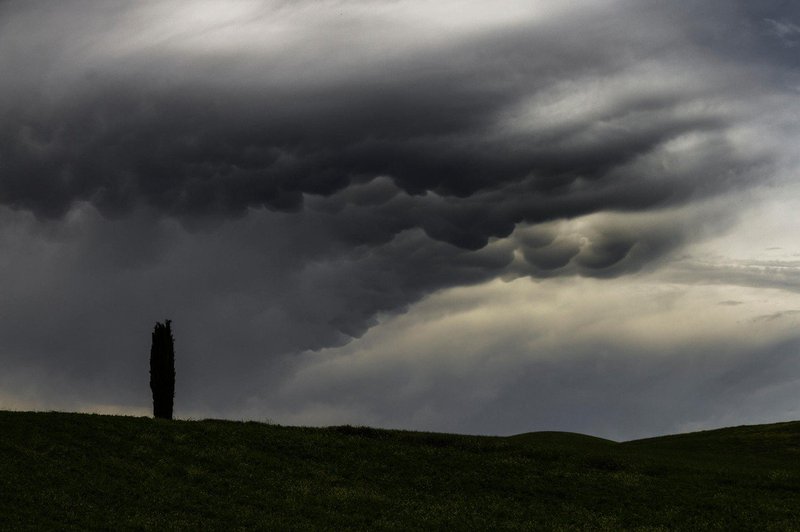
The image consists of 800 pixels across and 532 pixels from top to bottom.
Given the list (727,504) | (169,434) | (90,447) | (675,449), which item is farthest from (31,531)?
(675,449)

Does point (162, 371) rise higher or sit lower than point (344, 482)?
higher

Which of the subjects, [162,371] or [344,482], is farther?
[162,371]

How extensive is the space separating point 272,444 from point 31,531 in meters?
22.1

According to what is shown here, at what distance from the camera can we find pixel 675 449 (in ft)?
240

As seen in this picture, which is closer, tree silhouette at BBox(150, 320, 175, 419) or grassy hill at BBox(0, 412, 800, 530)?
grassy hill at BBox(0, 412, 800, 530)

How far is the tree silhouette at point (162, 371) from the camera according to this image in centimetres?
6925

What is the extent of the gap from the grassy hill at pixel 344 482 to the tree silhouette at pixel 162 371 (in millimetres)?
11426

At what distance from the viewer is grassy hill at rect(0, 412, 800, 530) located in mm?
39188

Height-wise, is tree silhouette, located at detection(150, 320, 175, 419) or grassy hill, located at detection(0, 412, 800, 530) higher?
tree silhouette, located at detection(150, 320, 175, 419)

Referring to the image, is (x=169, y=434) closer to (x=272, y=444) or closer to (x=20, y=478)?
(x=272, y=444)

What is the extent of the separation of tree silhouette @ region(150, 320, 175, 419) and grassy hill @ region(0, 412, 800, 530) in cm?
1143

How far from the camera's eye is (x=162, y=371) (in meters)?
70.0

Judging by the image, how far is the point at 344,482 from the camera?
47.1 metres

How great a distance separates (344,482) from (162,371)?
29218mm
